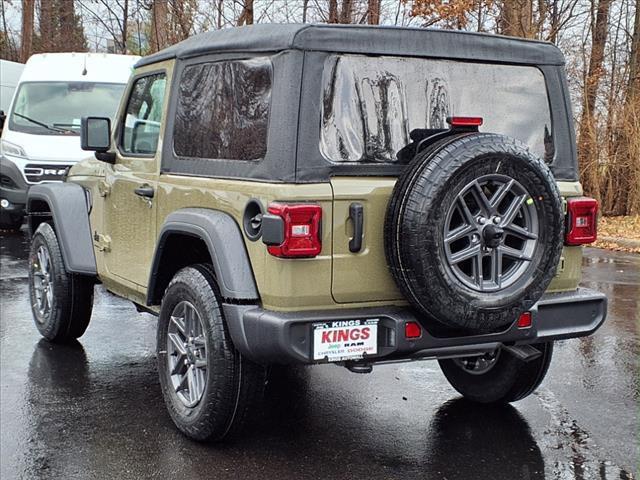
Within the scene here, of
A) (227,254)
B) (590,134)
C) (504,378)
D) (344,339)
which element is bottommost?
(504,378)

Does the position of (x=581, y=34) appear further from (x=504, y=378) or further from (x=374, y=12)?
(x=504, y=378)

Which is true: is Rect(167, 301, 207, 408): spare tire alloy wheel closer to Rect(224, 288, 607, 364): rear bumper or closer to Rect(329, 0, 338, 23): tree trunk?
Rect(224, 288, 607, 364): rear bumper

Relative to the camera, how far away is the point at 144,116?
16.6 ft

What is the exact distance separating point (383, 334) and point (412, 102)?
108 cm

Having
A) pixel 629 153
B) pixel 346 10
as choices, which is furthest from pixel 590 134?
pixel 346 10

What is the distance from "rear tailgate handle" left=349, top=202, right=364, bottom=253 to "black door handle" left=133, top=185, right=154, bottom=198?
142cm

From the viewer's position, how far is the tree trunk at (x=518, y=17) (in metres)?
14.8

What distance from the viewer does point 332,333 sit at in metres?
3.67

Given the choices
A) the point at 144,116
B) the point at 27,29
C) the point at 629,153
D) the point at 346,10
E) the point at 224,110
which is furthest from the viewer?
the point at 27,29

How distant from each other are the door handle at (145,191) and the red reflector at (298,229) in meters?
1.25

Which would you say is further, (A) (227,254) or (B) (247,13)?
(B) (247,13)

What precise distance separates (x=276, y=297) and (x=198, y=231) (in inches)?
21.9

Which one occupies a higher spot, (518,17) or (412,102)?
(518,17)

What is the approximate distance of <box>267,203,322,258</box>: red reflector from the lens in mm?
3570
